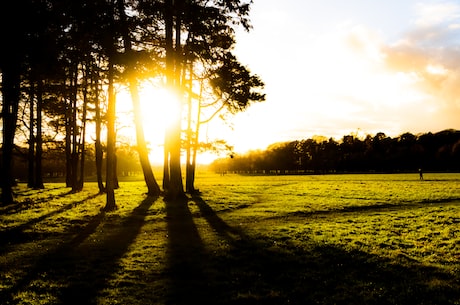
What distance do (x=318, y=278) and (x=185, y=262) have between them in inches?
155

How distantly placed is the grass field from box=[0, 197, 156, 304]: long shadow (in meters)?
0.03

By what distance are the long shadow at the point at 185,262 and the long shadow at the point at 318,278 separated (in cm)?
29

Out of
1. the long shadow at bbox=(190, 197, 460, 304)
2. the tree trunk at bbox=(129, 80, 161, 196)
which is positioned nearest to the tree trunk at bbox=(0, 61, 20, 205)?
the tree trunk at bbox=(129, 80, 161, 196)

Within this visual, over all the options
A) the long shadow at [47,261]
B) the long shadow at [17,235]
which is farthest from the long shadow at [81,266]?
the long shadow at [17,235]

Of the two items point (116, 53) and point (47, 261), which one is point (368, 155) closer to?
point (116, 53)

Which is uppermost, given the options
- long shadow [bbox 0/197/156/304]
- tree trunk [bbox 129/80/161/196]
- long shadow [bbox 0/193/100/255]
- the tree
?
the tree

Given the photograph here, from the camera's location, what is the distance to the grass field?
8023 mm

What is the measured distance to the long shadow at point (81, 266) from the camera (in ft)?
26.7

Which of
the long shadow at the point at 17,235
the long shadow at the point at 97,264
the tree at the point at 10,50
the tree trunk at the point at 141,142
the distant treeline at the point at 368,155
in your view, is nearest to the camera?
the long shadow at the point at 97,264

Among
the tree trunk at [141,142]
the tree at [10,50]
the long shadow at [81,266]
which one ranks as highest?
the tree at [10,50]

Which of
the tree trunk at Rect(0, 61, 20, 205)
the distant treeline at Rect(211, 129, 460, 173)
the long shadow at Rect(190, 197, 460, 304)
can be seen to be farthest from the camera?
the distant treeline at Rect(211, 129, 460, 173)

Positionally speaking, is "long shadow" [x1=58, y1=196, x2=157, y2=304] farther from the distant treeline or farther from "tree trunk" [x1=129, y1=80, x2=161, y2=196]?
the distant treeline

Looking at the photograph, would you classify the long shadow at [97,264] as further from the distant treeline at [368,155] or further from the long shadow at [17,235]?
the distant treeline at [368,155]

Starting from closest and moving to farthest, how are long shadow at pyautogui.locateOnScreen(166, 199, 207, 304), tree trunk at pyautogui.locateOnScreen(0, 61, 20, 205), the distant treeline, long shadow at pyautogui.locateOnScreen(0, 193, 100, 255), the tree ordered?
1. long shadow at pyautogui.locateOnScreen(166, 199, 207, 304)
2. long shadow at pyautogui.locateOnScreen(0, 193, 100, 255)
3. the tree
4. tree trunk at pyautogui.locateOnScreen(0, 61, 20, 205)
5. the distant treeline
